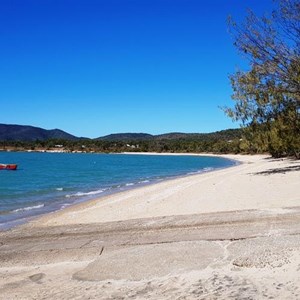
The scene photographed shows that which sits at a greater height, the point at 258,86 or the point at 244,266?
the point at 258,86

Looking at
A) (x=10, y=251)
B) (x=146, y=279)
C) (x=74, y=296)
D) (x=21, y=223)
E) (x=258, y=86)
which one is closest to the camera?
(x=74, y=296)

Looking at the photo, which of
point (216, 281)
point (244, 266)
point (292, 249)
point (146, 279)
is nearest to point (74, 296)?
point (146, 279)

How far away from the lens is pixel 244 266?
6559mm

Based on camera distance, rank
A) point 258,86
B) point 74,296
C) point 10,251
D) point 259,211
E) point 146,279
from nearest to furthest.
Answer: point 74,296, point 146,279, point 10,251, point 259,211, point 258,86

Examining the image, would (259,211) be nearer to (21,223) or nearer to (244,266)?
(244,266)

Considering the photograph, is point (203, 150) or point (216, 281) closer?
point (216, 281)

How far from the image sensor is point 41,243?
32.1 feet

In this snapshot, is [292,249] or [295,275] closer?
[295,275]

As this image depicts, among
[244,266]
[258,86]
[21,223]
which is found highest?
[258,86]

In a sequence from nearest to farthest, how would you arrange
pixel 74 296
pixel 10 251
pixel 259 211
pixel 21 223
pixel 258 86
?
pixel 74 296
pixel 10 251
pixel 259 211
pixel 21 223
pixel 258 86

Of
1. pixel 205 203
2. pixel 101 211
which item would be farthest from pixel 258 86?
pixel 101 211

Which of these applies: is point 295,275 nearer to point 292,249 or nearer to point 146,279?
point 292,249

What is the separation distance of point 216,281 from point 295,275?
1180 mm

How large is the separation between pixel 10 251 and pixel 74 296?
13.3 ft
